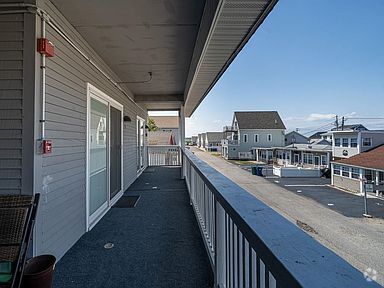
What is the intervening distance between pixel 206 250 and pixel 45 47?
2.58 meters

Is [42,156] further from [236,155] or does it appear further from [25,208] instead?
[236,155]

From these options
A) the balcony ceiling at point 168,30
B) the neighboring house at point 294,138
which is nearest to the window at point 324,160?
the neighboring house at point 294,138

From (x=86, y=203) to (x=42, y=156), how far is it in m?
1.33

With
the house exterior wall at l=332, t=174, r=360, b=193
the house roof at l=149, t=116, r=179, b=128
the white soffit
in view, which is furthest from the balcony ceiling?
the house exterior wall at l=332, t=174, r=360, b=193

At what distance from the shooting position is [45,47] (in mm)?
2230

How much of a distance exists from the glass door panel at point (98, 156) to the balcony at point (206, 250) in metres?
0.34

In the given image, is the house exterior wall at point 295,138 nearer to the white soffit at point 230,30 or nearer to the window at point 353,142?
the window at point 353,142

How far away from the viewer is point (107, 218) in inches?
156

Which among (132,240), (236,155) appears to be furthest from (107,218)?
(236,155)

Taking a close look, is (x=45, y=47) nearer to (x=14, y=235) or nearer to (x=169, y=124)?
(x=14, y=235)

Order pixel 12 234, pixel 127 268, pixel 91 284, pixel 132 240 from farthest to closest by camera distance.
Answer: pixel 132 240, pixel 127 268, pixel 91 284, pixel 12 234

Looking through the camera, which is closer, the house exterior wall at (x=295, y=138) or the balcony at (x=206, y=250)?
the balcony at (x=206, y=250)

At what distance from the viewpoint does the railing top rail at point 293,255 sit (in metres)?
0.55

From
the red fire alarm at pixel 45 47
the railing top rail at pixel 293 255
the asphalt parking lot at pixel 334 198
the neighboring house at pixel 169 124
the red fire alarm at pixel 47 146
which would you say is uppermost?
the neighboring house at pixel 169 124
